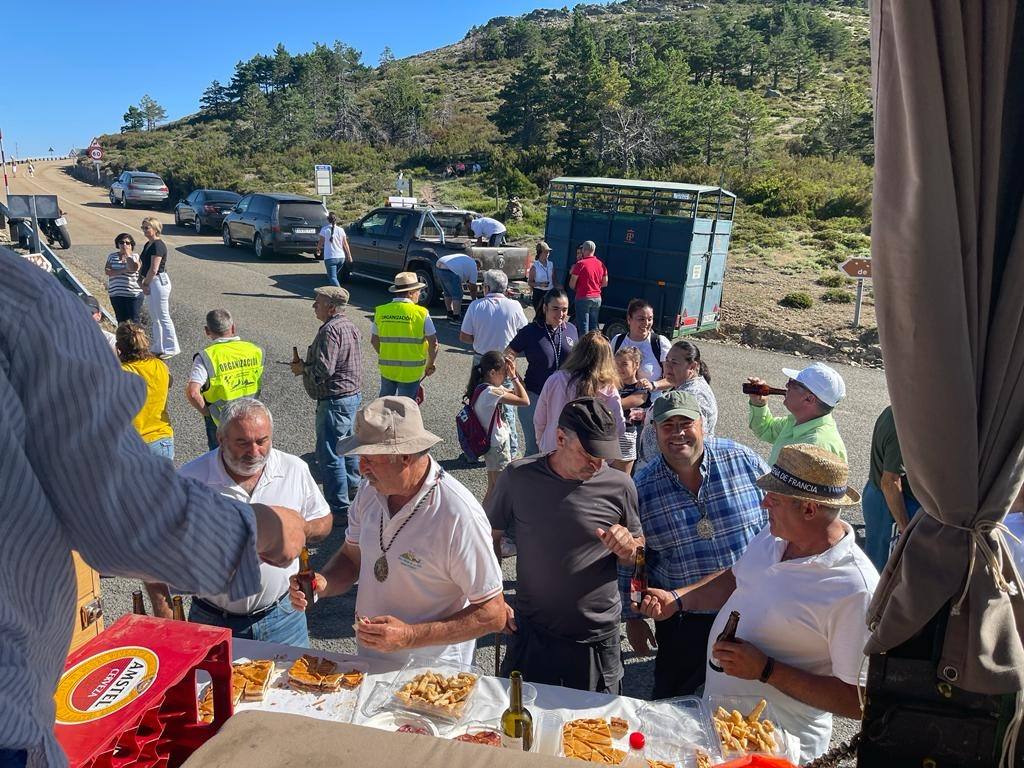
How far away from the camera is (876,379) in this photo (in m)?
12.2

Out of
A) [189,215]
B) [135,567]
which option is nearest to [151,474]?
[135,567]

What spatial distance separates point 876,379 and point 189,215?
896 inches

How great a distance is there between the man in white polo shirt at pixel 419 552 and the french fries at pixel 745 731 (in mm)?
989

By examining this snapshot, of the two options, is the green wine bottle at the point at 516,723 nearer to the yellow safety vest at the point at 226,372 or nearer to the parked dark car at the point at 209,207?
the yellow safety vest at the point at 226,372

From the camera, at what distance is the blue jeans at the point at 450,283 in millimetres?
14344

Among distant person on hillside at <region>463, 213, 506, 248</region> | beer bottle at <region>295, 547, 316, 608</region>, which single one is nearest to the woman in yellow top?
beer bottle at <region>295, 547, 316, 608</region>

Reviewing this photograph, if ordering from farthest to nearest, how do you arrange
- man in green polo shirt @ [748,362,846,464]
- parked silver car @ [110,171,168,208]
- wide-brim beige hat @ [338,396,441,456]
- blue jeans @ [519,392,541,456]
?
parked silver car @ [110,171,168,208], blue jeans @ [519,392,541,456], man in green polo shirt @ [748,362,846,464], wide-brim beige hat @ [338,396,441,456]

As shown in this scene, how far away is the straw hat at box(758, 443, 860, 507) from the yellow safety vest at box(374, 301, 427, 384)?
15.3ft

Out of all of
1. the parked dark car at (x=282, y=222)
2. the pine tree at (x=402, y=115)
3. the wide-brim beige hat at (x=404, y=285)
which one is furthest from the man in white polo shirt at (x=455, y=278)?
the pine tree at (x=402, y=115)

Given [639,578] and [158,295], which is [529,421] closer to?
[639,578]

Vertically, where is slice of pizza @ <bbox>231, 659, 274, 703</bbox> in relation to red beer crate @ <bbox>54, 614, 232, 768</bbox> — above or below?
below

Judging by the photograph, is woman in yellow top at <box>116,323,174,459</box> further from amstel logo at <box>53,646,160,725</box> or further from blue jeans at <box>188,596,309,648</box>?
amstel logo at <box>53,646,160,725</box>

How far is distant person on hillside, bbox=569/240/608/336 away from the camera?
39.1 ft

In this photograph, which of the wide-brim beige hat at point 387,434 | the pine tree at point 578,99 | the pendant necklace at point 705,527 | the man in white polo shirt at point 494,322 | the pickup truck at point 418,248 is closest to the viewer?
the wide-brim beige hat at point 387,434
